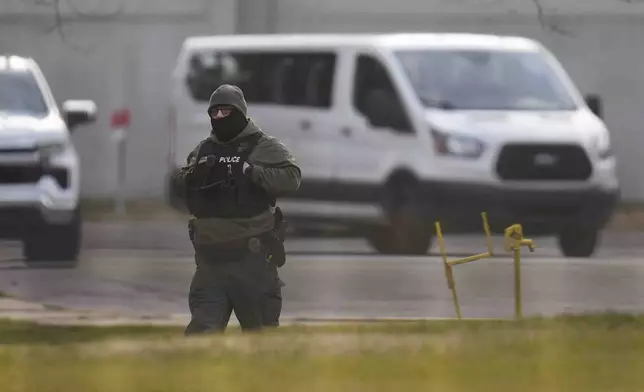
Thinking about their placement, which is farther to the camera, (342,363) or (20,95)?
(20,95)

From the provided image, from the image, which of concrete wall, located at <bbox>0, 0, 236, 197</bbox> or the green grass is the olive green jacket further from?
concrete wall, located at <bbox>0, 0, 236, 197</bbox>

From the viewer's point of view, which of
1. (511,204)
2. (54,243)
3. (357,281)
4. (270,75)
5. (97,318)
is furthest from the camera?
(270,75)

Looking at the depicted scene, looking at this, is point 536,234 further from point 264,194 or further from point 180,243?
point 264,194

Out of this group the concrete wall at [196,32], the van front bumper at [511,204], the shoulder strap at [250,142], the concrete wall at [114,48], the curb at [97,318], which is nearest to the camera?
the shoulder strap at [250,142]

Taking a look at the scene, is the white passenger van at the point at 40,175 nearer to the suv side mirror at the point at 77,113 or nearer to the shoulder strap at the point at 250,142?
the suv side mirror at the point at 77,113

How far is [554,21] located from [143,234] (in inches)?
316

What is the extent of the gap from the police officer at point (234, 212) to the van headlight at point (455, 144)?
8.84m

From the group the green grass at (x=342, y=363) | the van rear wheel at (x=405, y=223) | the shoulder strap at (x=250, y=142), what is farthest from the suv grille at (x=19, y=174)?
the green grass at (x=342, y=363)

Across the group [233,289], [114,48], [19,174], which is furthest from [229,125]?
[114,48]

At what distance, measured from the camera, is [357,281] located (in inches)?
544

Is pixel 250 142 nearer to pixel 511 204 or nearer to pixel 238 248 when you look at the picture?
pixel 238 248

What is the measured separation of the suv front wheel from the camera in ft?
47.6

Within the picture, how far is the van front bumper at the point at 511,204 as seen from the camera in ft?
51.5

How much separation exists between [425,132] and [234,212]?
355 inches
